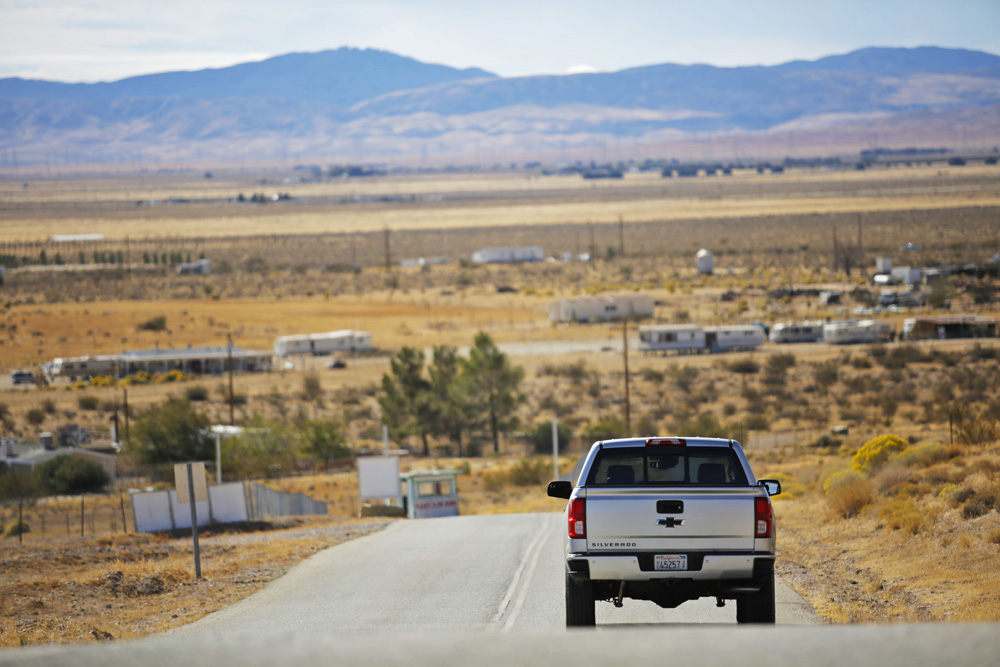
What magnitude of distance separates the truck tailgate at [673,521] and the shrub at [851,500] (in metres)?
11.2

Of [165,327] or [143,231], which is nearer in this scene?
[165,327]

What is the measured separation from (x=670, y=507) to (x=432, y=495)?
24.1 metres

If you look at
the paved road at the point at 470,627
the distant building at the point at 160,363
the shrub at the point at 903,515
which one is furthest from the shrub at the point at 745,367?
the shrub at the point at 903,515

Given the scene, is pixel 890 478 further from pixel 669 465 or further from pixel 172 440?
pixel 172 440

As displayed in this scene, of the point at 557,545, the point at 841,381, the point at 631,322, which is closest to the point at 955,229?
the point at 631,322

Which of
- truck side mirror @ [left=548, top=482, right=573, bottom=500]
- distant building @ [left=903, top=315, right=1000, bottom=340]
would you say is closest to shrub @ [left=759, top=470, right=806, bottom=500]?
truck side mirror @ [left=548, top=482, right=573, bottom=500]

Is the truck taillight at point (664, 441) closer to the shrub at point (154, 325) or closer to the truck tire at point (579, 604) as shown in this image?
the truck tire at point (579, 604)

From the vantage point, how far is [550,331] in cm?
7338

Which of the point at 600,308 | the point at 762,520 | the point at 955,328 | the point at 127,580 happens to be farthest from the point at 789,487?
the point at 600,308

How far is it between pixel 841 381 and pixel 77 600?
44132 mm

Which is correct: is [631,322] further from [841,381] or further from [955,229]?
[955,229]

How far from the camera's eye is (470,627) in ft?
35.0

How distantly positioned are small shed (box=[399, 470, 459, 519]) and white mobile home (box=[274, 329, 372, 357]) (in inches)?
1393

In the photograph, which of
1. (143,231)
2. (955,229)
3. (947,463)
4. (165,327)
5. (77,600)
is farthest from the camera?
(143,231)
